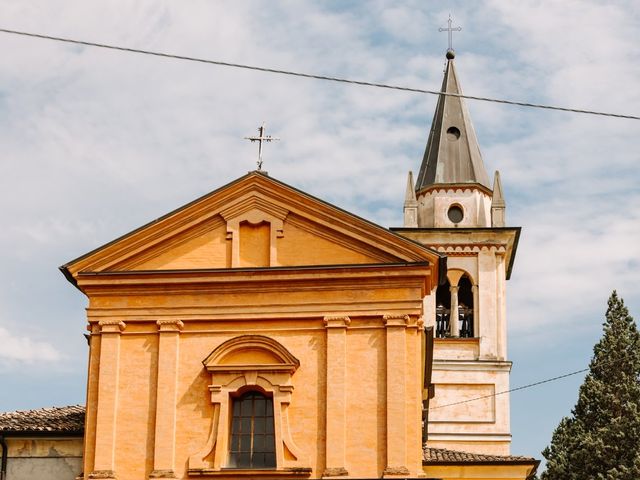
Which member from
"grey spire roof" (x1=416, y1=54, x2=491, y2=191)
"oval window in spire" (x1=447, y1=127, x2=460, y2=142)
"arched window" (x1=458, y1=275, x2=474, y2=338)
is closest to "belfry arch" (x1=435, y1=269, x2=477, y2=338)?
"arched window" (x1=458, y1=275, x2=474, y2=338)

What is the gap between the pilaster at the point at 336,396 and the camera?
70.8ft

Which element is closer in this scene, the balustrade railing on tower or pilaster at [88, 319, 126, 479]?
pilaster at [88, 319, 126, 479]

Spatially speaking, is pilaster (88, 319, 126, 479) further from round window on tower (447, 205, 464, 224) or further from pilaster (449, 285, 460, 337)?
round window on tower (447, 205, 464, 224)

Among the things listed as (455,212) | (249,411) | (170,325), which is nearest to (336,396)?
(249,411)

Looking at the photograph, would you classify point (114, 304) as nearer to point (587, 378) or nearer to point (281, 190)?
point (281, 190)

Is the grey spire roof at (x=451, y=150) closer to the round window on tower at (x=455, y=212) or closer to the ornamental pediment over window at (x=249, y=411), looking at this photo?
the round window on tower at (x=455, y=212)

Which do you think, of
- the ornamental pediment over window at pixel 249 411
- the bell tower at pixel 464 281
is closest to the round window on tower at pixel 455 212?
the bell tower at pixel 464 281

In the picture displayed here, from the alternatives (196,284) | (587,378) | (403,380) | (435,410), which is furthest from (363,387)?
(587,378)

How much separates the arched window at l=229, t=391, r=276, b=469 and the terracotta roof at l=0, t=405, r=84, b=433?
3.05 m

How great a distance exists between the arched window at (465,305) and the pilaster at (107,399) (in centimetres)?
1962

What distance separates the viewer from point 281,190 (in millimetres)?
23234

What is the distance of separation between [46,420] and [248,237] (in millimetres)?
5370

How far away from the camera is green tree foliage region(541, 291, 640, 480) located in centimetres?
3947

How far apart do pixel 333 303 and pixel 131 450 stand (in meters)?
4.39
